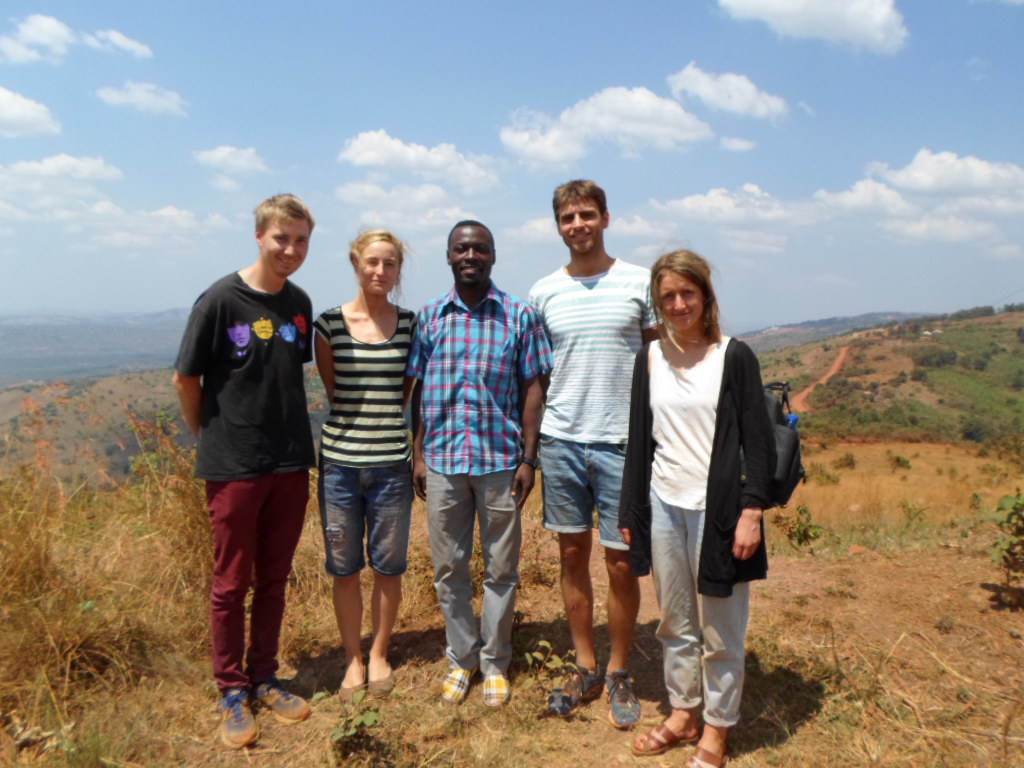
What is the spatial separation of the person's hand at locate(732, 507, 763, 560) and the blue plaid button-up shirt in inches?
39.2

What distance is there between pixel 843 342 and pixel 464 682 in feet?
219

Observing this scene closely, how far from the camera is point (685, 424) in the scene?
242 centimetres

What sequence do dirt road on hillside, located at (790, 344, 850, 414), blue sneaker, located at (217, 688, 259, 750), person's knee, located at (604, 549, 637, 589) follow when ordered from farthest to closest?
dirt road on hillside, located at (790, 344, 850, 414) < person's knee, located at (604, 549, 637, 589) < blue sneaker, located at (217, 688, 259, 750)

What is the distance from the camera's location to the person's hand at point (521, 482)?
9.44 ft

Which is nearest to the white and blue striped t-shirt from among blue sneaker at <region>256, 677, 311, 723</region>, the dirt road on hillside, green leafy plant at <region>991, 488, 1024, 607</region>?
blue sneaker at <region>256, 677, 311, 723</region>

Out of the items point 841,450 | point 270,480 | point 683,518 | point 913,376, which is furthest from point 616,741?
point 913,376

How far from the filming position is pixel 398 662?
3439 mm

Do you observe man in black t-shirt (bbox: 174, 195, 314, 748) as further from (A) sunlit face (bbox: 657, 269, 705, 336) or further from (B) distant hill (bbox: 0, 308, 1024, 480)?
(B) distant hill (bbox: 0, 308, 1024, 480)

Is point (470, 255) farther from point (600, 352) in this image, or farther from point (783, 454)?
point (783, 454)

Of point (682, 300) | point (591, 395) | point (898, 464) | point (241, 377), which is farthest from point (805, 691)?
point (898, 464)

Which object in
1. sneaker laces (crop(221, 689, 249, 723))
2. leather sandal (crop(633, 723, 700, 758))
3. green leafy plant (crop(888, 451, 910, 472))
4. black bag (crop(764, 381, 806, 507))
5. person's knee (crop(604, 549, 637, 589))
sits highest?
black bag (crop(764, 381, 806, 507))

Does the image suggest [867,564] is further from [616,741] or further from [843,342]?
[843,342]

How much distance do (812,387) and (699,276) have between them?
1890 inches

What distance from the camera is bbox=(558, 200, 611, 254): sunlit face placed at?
2803 mm
